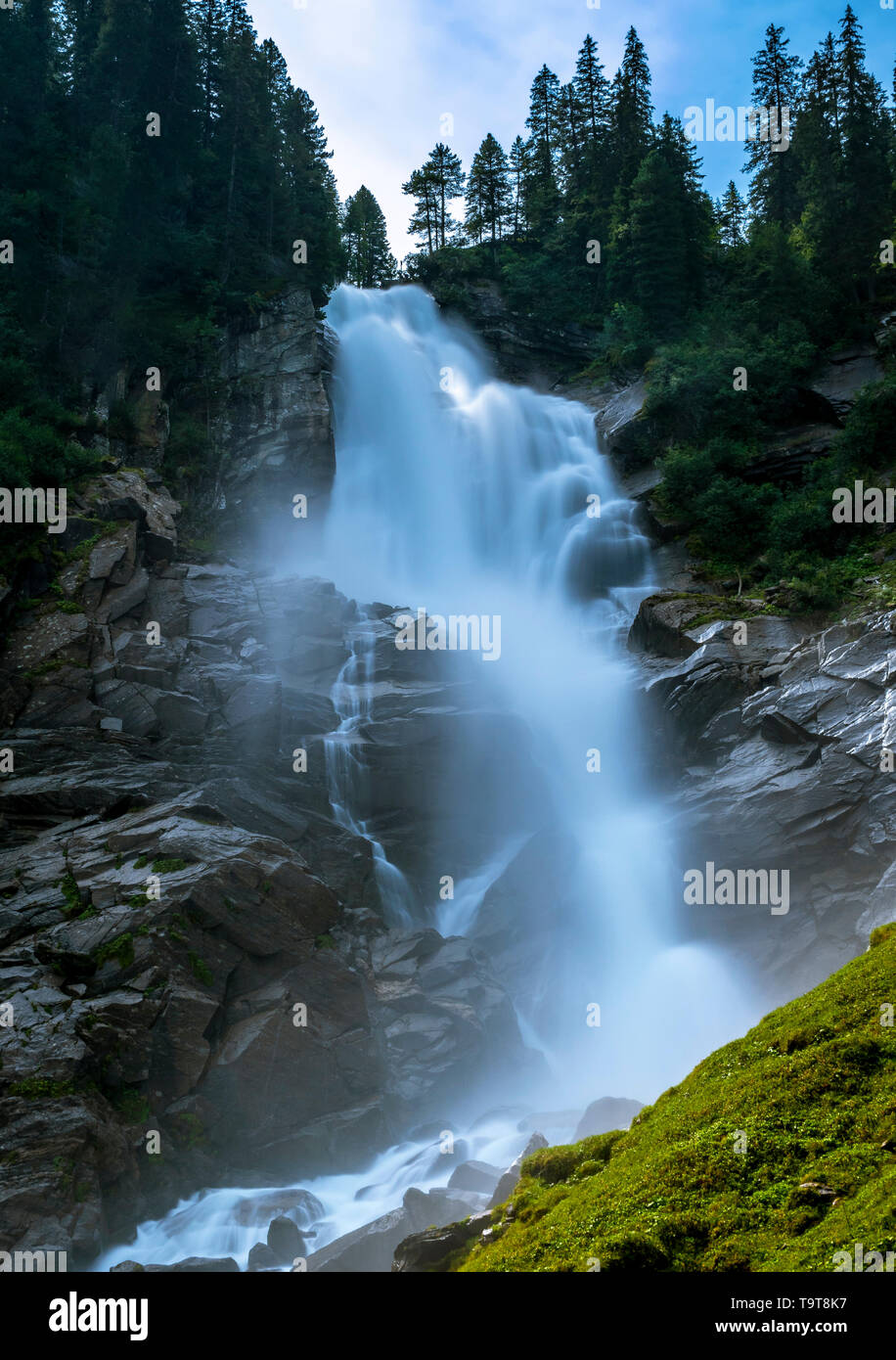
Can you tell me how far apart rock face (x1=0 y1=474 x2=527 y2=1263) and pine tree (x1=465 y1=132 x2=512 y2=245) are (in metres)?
41.5

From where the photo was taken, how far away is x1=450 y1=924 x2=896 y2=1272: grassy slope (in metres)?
5.93

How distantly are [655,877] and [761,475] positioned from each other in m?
18.2

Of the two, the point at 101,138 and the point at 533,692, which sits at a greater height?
the point at 101,138

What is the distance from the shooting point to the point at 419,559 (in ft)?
121

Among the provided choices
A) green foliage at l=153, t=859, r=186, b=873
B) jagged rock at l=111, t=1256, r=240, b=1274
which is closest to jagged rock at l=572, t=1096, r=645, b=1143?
jagged rock at l=111, t=1256, r=240, b=1274

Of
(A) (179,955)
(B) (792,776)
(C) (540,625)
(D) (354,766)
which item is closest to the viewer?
(A) (179,955)

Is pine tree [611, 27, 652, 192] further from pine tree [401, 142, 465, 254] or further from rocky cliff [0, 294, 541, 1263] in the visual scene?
rocky cliff [0, 294, 541, 1263]

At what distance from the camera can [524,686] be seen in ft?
92.1

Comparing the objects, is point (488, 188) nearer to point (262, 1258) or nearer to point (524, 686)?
point (524, 686)

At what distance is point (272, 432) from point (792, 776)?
25.0 metres

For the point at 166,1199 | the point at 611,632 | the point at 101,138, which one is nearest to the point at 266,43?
the point at 101,138

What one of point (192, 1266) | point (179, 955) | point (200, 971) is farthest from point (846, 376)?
point (192, 1266)

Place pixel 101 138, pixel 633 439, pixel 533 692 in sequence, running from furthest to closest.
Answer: pixel 633 439, pixel 101 138, pixel 533 692

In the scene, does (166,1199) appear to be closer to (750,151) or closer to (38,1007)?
(38,1007)
